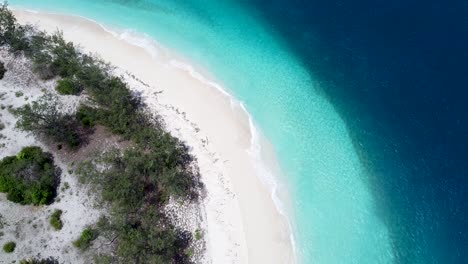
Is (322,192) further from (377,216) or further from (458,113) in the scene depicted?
(458,113)

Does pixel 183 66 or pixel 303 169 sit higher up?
pixel 303 169

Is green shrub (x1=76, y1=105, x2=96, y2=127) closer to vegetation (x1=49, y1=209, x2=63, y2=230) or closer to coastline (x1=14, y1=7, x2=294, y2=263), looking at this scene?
coastline (x1=14, y1=7, x2=294, y2=263)

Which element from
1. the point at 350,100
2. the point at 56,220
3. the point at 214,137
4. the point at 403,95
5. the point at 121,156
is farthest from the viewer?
the point at 350,100

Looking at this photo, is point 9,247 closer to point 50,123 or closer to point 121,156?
point 121,156

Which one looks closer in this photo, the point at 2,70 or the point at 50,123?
the point at 50,123

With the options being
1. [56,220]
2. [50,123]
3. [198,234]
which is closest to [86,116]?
[50,123]

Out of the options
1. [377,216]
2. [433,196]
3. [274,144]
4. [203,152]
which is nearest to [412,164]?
[433,196]

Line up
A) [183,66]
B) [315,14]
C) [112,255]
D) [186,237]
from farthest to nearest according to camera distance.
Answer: [315,14]
[183,66]
[186,237]
[112,255]
